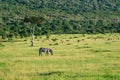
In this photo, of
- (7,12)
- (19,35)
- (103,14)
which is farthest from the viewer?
(103,14)

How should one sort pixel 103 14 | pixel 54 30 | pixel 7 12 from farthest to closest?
pixel 103 14 → pixel 7 12 → pixel 54 30

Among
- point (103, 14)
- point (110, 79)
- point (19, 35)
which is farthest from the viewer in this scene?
point (103, 14)

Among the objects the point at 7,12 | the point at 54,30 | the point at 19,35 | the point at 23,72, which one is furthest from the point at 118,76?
the point at 7,12

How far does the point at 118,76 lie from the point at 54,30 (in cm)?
8982

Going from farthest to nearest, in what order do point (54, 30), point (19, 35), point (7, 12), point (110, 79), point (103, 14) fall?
1. point (103, 14)
2. point (7, 12)
3. point (54, 30)
4. point (19, 35)
5. point (110, 79)

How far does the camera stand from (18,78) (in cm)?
1703

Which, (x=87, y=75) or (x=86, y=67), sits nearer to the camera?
(x=87, y=75)

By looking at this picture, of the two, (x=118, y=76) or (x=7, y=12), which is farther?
(x=7, y=12)

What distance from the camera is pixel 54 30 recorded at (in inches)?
4210

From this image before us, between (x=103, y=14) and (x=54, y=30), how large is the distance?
8970 cm

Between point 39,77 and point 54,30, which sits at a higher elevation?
point 39,77

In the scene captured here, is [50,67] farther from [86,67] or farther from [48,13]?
[48,13]

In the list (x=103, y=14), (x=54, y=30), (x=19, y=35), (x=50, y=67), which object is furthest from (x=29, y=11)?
(x=50, y=67)

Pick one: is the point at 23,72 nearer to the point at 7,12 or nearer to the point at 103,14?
the point at 7,12
